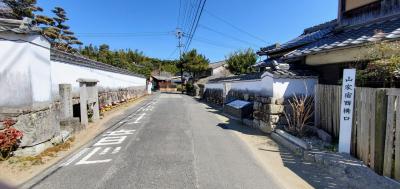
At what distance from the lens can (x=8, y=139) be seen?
20.2ft

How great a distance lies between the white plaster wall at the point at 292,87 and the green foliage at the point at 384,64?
2.28m

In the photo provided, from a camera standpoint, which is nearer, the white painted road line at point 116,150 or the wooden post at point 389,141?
the wooden post at point 389,141

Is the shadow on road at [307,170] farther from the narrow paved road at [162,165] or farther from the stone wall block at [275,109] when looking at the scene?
the stone wall block at [275,109]

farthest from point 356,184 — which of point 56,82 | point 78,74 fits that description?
point 78,74

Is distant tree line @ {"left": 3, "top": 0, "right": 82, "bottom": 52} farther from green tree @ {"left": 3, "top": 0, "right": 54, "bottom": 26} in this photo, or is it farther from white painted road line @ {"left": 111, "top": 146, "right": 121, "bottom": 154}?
white painted road line @ {"left": 111, "top": 146, "right": 121, "bottom": 154}

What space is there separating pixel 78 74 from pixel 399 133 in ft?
43.8

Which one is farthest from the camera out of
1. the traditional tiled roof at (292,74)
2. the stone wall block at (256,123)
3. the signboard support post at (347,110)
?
the stone wall block at (256,123)

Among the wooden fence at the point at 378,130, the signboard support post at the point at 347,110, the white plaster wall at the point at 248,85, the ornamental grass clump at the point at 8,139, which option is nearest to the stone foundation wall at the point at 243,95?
the white plaster wall at the point at 248,85

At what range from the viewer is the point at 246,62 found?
35.2 m

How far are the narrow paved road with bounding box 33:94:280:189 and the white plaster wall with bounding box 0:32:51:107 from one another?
2.05m

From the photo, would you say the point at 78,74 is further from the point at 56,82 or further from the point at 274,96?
the point at 274,96

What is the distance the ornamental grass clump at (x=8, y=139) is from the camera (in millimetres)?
6105

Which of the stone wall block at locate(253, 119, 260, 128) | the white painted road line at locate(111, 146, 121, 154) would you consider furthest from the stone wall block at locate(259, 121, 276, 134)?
the white painted road line at locate(111, 146, 121, 154)

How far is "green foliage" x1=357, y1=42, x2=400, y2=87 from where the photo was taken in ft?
17.4
